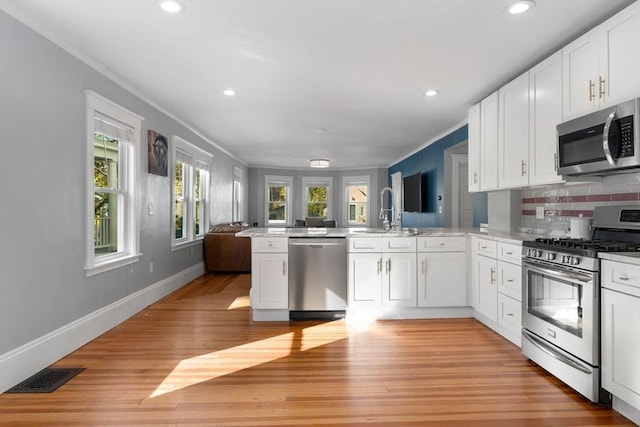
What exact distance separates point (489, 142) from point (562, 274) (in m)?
1.91

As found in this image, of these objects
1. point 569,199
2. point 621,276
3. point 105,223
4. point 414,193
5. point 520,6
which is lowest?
point 621,276

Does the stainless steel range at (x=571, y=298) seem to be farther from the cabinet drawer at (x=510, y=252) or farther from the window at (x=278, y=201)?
the window at (x=278, y=201)

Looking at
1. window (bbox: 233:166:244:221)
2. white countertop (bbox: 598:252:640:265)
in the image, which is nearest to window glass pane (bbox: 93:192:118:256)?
white countertop (bbox: 598:252:640:265)

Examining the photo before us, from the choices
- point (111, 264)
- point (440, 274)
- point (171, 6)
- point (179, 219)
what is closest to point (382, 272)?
point (440, 274)

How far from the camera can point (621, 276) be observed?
6.82ft

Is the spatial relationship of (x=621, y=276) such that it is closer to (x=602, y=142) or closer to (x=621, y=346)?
(x=621, y=346)

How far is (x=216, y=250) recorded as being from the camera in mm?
6832

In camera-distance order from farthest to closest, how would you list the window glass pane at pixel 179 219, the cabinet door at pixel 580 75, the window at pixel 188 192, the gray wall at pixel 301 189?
1. the gray wall at pixel 301 189
2. the window glass pane at pixel 179 219
3. the window at pixel 188 192
4. the cabinet door at pixel 580 75

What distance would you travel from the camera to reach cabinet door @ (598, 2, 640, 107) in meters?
2.27

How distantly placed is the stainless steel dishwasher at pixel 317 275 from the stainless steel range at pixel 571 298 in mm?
1713

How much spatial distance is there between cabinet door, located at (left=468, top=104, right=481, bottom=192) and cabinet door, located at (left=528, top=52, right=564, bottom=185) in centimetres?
100

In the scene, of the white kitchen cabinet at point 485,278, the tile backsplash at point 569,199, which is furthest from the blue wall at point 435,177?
the white kitchen cabinet at point 485,278

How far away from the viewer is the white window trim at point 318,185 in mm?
11648

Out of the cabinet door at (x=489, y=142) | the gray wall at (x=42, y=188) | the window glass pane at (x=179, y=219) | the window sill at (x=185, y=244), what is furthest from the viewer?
the window glass pane at (x=179, y=219)
